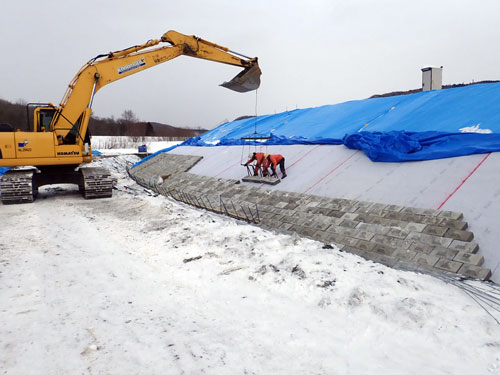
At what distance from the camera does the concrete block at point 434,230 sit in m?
5.21

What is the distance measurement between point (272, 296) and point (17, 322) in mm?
2799

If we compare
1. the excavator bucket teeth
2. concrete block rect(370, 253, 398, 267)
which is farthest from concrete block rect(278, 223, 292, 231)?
the excavator bucket teeth

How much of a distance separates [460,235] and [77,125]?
1150 cm

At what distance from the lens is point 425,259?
190 inches

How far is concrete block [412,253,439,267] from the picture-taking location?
15.5 feet

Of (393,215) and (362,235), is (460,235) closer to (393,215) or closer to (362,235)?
(393,215)

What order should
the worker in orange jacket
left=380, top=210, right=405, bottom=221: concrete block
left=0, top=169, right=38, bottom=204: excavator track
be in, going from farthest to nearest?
left=0, top=169, right=38, bottom=204: excavator track, the worker in orange jacket, left=380, top=210, right=405, bottom=221: concrete block

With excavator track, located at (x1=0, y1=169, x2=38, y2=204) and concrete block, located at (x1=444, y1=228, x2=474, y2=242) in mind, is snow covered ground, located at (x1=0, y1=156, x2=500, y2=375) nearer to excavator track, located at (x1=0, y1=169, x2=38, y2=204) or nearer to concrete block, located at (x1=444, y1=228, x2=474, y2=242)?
concrete block, located at (x1=444, y1=228, x2=474, y2=242)

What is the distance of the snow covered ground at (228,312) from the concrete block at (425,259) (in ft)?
1.49

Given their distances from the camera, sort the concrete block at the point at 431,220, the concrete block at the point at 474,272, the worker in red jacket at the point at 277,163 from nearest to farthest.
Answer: the concrete block at the point at 474,272
the concrete block at the point at 431,220
the worker in red jacket at the point at 277,163

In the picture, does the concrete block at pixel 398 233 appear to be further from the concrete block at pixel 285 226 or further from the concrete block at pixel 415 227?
the concrete block at pixel 285 226

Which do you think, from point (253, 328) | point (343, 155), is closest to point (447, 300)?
point (253, 328)

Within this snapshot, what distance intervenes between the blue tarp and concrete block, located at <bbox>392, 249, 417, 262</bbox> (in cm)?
313

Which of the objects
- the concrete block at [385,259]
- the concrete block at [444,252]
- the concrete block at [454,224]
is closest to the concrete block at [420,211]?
the concrete block at [454,224]
